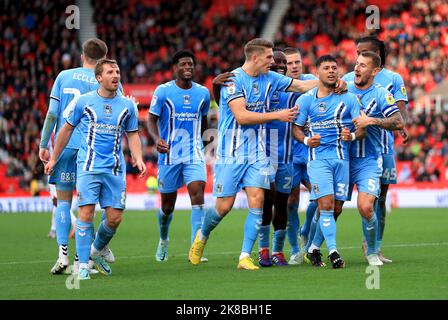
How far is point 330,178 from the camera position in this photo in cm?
1152

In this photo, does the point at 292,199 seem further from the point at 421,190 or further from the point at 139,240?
the point at 421,190

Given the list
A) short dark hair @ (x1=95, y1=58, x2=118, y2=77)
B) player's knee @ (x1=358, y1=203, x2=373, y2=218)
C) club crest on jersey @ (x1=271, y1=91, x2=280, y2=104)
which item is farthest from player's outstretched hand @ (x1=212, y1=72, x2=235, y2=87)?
player's knee @ (x1=358, y1=203, x2=373, y2=218)

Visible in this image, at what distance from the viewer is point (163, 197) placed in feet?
44.8

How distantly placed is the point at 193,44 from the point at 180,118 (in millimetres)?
26876

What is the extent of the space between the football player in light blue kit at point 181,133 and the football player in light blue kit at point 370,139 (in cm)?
230

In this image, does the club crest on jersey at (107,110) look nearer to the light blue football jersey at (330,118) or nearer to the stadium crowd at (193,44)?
the light blue football jersey at (330,118)

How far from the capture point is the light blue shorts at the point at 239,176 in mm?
11547

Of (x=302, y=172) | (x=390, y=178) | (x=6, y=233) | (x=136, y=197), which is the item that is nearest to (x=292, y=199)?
(x=302, y=172)

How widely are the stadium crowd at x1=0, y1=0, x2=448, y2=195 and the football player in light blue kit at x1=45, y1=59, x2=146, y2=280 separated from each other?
20.2m

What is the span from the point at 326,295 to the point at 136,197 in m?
20.8

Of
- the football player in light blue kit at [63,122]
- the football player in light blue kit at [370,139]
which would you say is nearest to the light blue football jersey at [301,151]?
the football player in light blue kit at [370,139]

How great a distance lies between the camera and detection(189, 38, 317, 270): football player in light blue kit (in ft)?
37.7

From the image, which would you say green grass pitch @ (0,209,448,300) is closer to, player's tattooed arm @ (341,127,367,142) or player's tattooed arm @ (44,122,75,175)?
player's tattooed arm @ (44,122,75,175)

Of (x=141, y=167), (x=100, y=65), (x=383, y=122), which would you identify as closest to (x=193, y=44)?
(x=383, y=122)
